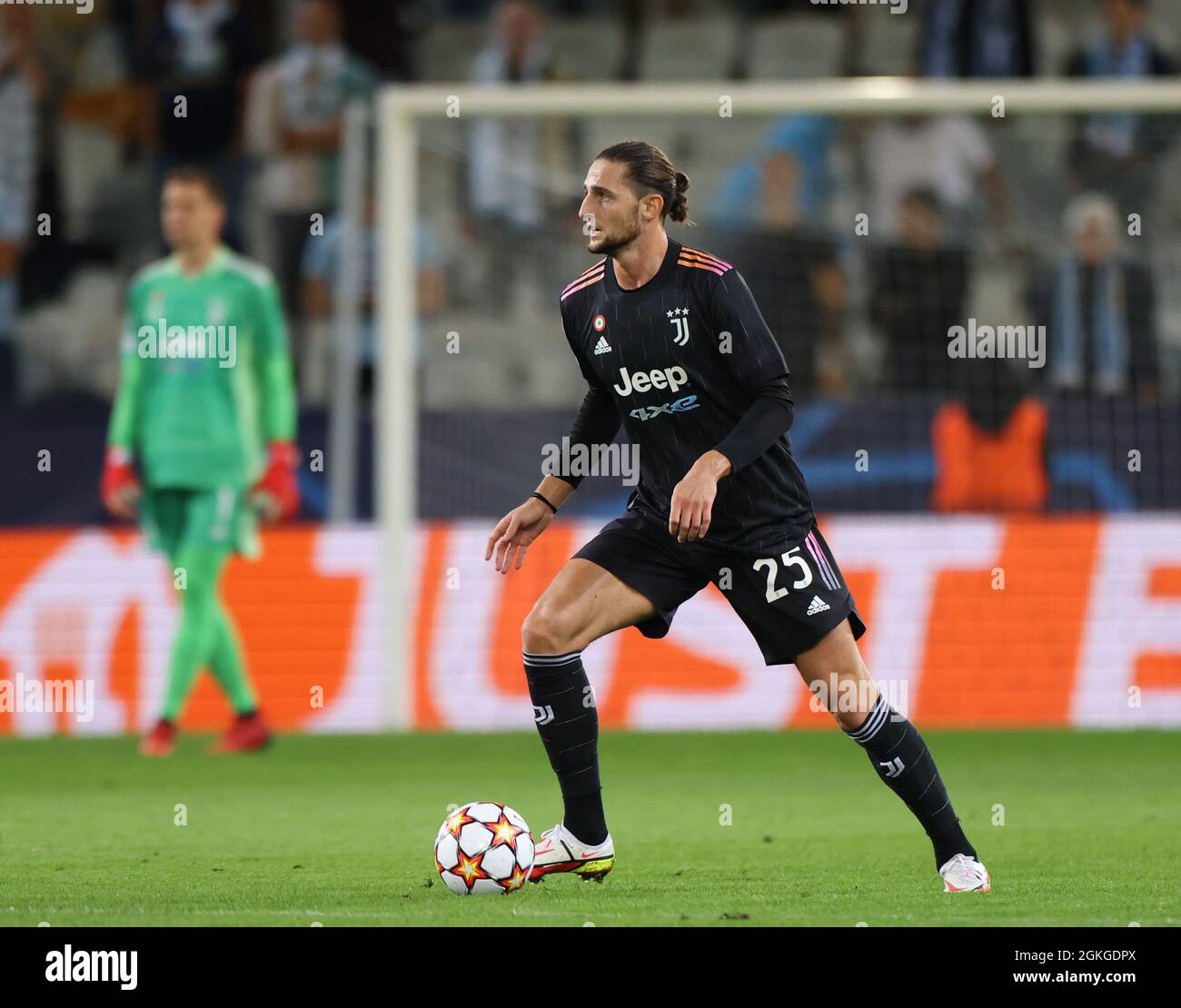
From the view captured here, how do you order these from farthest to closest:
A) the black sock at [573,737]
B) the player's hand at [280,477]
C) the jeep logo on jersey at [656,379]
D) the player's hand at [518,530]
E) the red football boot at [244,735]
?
the player's hand at [280,477], the red football boot at [244,735], the player's hand at [518,530], the black sock at [573,737], the jeep logo on jersey at [656,379]

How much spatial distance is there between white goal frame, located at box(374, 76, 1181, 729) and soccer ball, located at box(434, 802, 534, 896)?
18.4ft

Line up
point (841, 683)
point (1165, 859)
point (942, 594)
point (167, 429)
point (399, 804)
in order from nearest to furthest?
1. point (841, 683)
2. point (1165, 859)
3. point (399, 804)
4. point (167, 429)
5. point (942, 594)

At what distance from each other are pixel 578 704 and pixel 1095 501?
7.20m

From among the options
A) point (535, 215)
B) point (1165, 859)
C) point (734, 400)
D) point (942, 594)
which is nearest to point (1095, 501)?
point (942, 594)

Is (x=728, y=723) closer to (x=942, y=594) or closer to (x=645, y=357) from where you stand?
(x=942, y=594)

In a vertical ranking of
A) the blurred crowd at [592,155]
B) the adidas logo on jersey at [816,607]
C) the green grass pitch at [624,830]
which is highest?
the blurred crowd at [592,155]

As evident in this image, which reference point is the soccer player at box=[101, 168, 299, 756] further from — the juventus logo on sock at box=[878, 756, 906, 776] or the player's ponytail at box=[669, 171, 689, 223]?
the juventus logo on sock at box=[878, 756, 906, 776]

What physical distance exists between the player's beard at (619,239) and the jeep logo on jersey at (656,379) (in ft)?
1.09

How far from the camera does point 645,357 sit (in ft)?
19.2

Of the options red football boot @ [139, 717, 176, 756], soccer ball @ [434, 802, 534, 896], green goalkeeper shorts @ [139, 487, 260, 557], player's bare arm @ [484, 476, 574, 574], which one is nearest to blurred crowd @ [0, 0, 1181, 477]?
green goalkeeper shorts @ [139, 487, 260, 557]

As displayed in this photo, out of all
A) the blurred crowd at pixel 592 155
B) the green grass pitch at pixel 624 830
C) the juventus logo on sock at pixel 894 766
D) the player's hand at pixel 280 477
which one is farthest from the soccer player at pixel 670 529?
the blurred crowd at pixel 592 155

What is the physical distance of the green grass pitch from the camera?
544cm

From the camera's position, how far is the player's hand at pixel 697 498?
5.46 m

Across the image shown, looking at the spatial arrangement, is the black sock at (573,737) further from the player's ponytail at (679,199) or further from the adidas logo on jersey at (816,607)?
the player's ponytail at (679,199)
